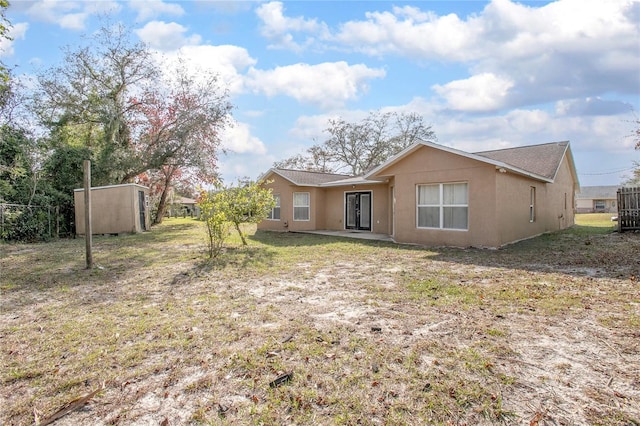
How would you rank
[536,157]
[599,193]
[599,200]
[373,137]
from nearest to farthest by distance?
[536,157] → [373,137] → [599,200] → [599,193]

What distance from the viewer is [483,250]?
397 inches

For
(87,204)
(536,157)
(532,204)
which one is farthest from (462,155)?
(87,204)

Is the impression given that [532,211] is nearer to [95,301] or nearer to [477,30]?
[477,30]

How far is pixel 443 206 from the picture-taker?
11.2 m

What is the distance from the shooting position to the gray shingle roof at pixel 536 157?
14.0m

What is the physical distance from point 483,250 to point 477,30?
20.6 feet

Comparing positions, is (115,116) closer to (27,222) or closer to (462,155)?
(27,222)

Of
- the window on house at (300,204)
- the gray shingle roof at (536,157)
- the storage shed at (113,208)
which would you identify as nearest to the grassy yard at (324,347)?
the gray shingle roof at (536,157)

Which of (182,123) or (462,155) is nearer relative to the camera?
(462,155)

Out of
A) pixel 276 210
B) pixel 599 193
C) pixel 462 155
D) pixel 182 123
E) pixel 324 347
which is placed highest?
pixel 182 123

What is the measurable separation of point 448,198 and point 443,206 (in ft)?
0.99

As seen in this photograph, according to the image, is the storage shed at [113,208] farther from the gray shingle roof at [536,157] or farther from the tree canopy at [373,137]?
the tree canopy at [373,137]

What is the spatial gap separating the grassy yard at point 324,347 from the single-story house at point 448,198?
354 centimetres

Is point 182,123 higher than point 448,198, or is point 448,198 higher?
point 182,123
